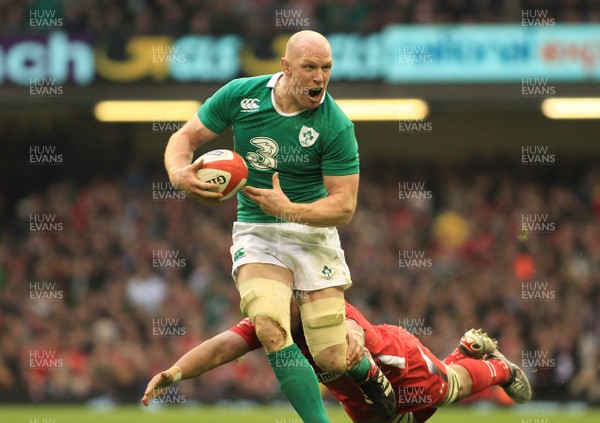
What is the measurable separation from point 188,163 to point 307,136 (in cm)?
76

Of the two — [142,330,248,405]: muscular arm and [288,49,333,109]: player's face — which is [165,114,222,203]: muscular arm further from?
[142,330,248,405]: muscular arm

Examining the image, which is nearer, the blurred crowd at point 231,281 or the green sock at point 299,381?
the green sock at point 299,381

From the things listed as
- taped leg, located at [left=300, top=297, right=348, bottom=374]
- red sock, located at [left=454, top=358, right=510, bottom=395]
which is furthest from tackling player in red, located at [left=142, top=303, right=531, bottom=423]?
taped leg, located at [left=300, top=297, right=348, bottom=374]

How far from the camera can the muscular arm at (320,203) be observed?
21.9 ft

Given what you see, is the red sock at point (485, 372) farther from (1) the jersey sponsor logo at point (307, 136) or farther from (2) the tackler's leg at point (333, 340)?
(1) the jersey sponsor logo at point (307, 136)

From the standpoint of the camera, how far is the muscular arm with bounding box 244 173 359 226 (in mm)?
6676

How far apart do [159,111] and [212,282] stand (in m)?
2.93

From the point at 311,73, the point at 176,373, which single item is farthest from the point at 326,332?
the point at 311,73

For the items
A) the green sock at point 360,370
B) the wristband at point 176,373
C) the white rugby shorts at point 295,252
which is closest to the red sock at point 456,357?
the green sock at point 360,370

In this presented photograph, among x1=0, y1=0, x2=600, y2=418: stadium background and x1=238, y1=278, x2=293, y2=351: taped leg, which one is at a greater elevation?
x1=238, y1=278, x2=293, y2=351: taped leg

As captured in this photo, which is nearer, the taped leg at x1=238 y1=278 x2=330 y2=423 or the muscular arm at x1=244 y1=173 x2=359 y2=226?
the muscular arm at x1=244 y1=173 x2=359 y2=226

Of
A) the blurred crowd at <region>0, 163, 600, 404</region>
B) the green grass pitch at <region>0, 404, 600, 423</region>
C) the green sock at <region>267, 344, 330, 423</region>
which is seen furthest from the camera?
the blurred crowd at <region>0, 163, 600, 404</region>

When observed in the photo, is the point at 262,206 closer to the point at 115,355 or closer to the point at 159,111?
the point at 115,355

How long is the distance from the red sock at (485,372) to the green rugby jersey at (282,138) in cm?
176
